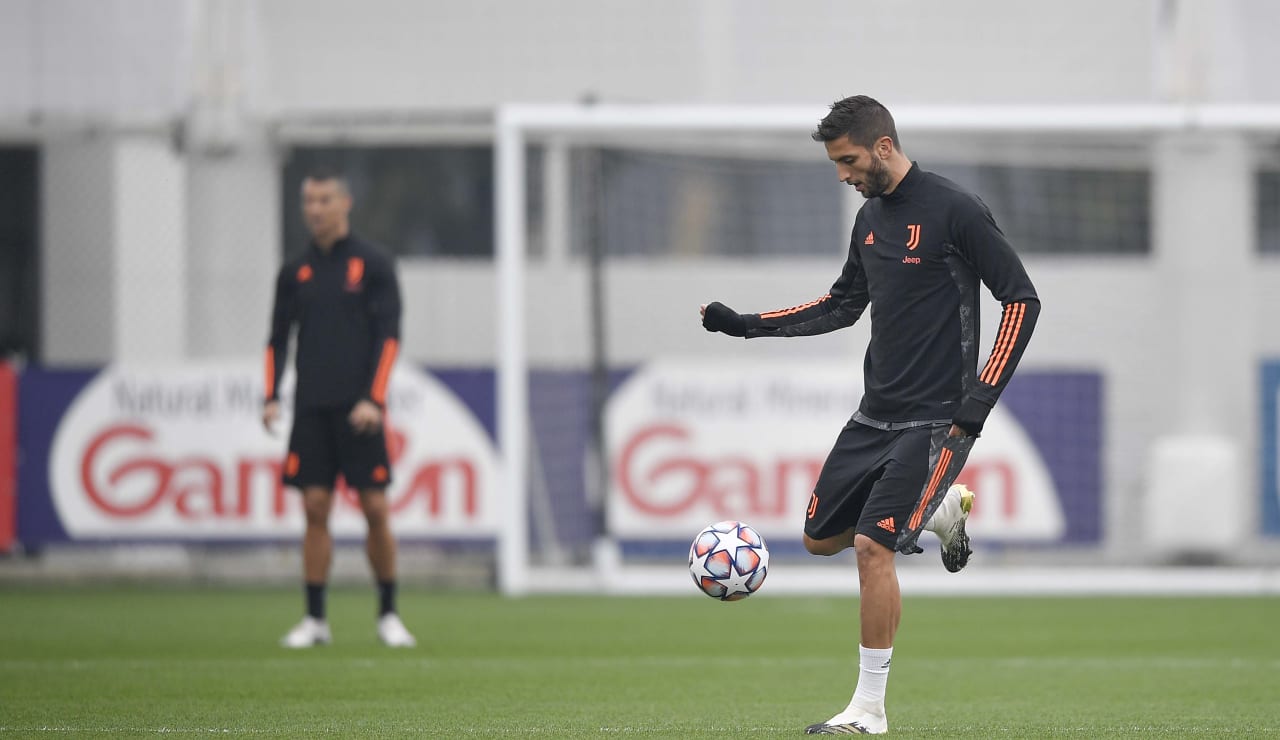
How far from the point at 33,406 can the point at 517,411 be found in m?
3.39

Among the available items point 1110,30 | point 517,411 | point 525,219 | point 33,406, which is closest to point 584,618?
point 517,411

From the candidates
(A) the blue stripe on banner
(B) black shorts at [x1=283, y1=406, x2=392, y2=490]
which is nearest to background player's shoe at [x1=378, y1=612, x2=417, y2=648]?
(B) black shorts at [x1=283, y1=406, x2=392, y2=490]

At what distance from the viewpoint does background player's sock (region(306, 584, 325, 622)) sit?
844 centimetres

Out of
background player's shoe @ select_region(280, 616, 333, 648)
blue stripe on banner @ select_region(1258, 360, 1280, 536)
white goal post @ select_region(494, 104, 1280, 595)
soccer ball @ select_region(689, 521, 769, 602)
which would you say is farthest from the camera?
blue stripe on banner @ select_region(1258, 360, 1280, 536)

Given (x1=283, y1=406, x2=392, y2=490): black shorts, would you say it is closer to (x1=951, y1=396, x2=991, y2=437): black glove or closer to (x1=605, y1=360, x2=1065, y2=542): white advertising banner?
(x1=951, y1=396, x2=991, y2=437): black glove

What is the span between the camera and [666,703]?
257 inches

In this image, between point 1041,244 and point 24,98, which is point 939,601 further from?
point 24,98

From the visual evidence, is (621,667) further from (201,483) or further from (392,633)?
(201,483)

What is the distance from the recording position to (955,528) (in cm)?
583

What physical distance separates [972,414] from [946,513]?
1.76 feet

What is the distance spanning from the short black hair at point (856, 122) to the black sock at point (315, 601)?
157 inches

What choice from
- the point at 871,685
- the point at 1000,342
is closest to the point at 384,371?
the point at 871,685

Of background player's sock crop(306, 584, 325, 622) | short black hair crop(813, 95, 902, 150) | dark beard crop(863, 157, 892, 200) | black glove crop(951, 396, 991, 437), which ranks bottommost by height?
background player's sock crop(306, 584, 325, 622)

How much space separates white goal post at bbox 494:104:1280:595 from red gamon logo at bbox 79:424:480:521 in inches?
18.1
